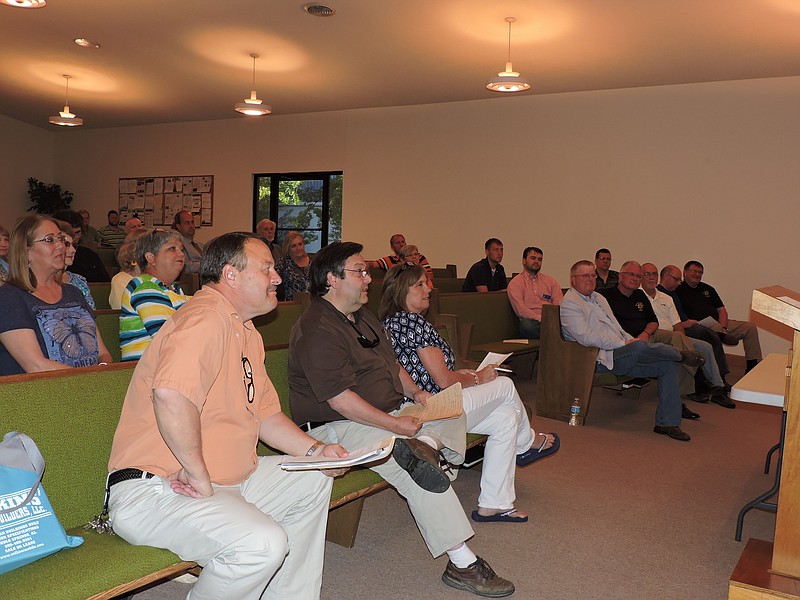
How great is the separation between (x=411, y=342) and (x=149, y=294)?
113 centimetres

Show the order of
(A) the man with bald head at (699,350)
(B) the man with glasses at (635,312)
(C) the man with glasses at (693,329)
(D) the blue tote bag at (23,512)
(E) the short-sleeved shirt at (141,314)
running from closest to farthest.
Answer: (D) the blue tote bag at (23,512), (E) the short-sleeved shirt at (141,314), (B) the man with glasses at (635,312), (A) the man with bald head at (699,350), (C) the man with glasses at (693,329)

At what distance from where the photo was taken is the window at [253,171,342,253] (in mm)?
10891

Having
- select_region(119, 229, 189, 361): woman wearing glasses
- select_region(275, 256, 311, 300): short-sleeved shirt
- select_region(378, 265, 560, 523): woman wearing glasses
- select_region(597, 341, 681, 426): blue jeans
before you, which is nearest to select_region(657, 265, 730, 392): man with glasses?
select_region(597, 341, 681, 426): blue jeans

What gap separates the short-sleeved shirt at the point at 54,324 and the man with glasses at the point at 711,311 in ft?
19.6

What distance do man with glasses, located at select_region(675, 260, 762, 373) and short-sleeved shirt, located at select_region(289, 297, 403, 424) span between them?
5198 millimetres

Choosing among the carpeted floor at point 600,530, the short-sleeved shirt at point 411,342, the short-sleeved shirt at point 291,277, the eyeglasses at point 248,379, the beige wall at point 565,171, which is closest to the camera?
the eyeglasses at point 248,379

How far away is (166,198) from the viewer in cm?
1209

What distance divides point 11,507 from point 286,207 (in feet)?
32.2

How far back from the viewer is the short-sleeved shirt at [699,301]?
290 inches

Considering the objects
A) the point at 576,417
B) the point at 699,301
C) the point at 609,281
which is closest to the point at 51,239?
the point at 576,417

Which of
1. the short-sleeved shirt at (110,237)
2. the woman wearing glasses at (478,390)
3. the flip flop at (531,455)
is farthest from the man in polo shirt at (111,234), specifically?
the flip flop at (531,455)

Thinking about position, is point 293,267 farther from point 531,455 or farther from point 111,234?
point 111,234

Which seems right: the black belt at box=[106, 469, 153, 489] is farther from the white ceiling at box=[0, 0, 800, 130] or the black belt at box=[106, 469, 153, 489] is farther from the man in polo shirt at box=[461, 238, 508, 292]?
the man in polo shirt at box=[461, 238, 508, 292]

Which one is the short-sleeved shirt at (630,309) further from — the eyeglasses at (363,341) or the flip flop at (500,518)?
the eyeglasses at (363,341)
